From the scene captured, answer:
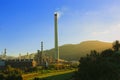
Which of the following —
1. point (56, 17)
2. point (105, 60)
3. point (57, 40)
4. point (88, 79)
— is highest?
point (56, 17)

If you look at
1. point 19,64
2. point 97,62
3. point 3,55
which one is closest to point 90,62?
point 97,62

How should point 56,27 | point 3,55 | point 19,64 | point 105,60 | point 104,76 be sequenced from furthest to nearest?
point 3,55 < point 56,27 < point 19,64 < point 105,60 < point 104,76

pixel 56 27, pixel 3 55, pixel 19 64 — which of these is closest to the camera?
pixel 19 64

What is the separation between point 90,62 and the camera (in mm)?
34906

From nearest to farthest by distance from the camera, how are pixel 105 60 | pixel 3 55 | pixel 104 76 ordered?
pixel 104 76 < pixel 105 60 < pixel 3 55

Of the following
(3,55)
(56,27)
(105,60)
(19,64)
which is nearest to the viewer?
(105,60)

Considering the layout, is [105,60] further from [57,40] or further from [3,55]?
[3,55]

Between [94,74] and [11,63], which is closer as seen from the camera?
[94,74]

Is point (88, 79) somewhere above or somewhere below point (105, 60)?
below

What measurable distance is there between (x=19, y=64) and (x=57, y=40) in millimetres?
21147

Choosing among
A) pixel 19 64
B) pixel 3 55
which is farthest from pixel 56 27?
pixel 3 55

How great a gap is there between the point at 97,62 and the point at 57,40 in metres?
81.2

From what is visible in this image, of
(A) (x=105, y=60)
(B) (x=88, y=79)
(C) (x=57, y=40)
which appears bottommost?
(B) (x=88, y=79)

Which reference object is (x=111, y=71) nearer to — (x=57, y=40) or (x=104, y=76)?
(x=104, y=76)
